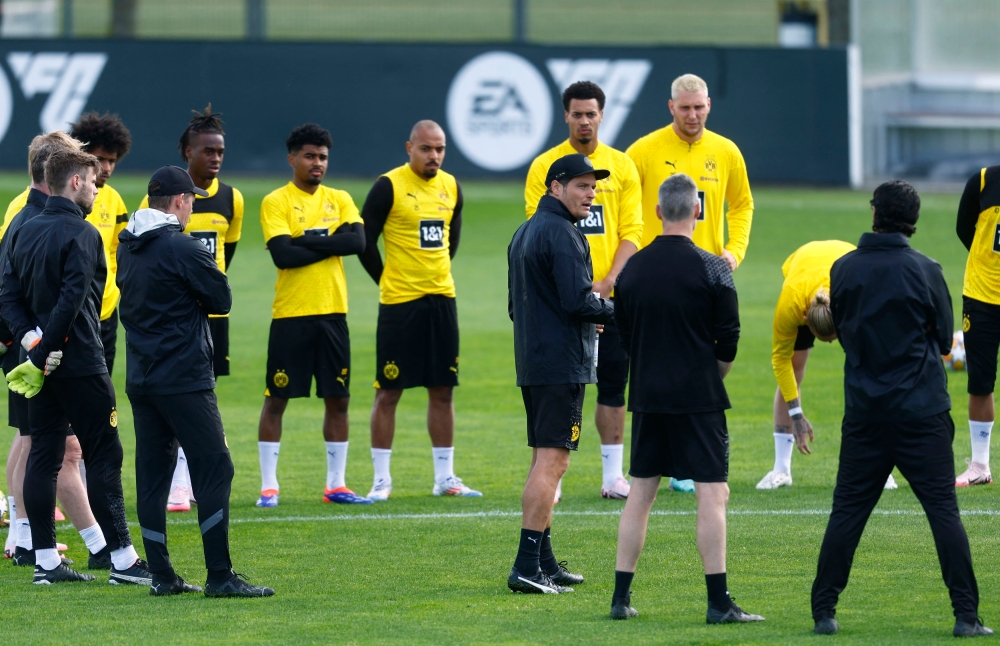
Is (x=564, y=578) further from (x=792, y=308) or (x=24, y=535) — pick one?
(x=24, y=535)

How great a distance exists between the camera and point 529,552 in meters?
6.85

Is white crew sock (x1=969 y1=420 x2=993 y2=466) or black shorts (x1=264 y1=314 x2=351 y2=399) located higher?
black shorts (x1=264 y1=314 x2=351 y2=399)

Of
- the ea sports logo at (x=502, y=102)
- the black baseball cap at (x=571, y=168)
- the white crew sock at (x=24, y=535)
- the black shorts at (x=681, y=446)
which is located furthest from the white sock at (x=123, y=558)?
the ea sports logo at (x=502, y=102)

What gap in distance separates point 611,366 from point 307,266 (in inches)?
86.5

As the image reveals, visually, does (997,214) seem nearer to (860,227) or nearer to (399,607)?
(399,607)

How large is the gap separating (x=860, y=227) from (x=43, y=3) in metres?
18.7

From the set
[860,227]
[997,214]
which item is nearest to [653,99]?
[860,227]

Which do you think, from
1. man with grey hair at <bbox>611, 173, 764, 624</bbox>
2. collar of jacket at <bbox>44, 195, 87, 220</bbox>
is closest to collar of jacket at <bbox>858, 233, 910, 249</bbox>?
man with grey hair at <bbox>611, 173, 764, 624</bbox>

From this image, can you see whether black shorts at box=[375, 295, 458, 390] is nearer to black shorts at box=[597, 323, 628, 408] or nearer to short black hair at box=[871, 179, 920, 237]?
black shorts at box=[597, 323, 628, 408]

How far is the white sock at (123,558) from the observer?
727 centimetres

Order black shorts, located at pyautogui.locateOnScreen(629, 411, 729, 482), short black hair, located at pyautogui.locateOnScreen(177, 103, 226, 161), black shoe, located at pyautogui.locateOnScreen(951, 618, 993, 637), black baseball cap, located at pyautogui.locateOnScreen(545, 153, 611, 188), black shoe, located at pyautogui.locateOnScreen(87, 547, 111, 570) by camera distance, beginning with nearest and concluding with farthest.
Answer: black shoe, located at pyautogui.locateOnScreen(951, 618, 993, 637)
black shorts, located at pyautogui.locateOnScreen(629, 411, 729, 482)
black baseball cap, located at pyautogui.locateOnScreen(545, 153, 611, 188)
black shoe, located at pyautogui.locateOnScreen(87, 547, 111, 570)
short black hair, located at pyautogui.locateOnScreen(177, 103, 226, 161)

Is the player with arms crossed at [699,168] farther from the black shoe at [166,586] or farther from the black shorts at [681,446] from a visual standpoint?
the black shoe at [166,586]

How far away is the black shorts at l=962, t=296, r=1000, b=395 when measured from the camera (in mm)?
9203

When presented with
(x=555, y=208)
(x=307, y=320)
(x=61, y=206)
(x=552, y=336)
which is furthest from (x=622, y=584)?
(x=307, y=320)
